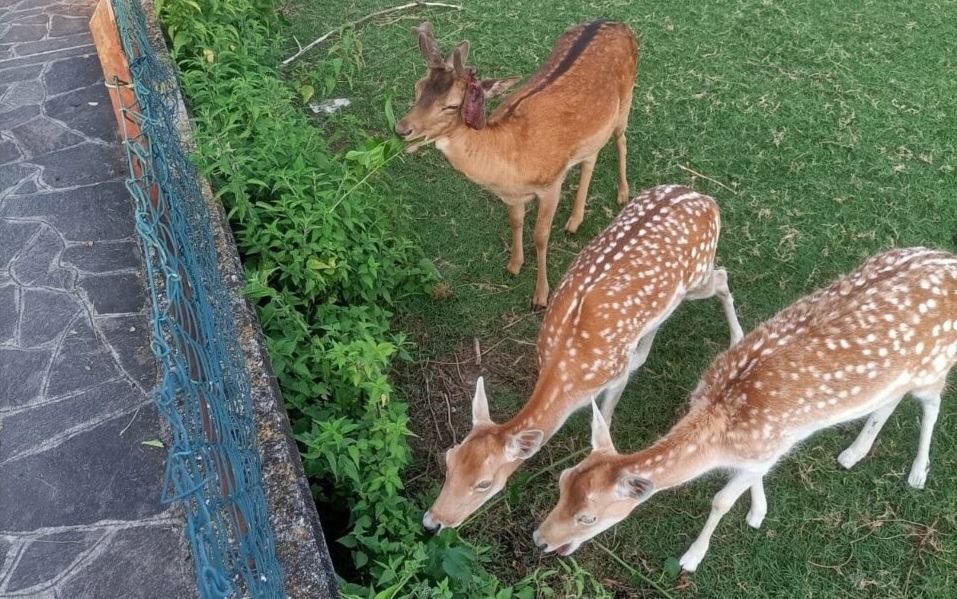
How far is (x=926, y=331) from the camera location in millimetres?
3061

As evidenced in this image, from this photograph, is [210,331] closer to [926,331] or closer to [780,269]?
→ [926,331]

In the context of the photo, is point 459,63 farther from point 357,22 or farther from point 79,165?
point 357,22

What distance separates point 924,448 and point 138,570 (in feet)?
11.7

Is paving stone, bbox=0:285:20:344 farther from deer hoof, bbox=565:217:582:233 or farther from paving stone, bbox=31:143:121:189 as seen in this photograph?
deer hoof, bbox=565:217:582:233

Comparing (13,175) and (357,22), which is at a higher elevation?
(357,22)

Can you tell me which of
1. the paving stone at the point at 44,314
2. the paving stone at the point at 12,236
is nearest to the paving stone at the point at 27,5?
the paving stone at the point at 12,236

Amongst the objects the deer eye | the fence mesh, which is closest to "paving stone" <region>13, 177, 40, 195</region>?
the fence mesh

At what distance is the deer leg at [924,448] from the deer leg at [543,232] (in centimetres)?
204

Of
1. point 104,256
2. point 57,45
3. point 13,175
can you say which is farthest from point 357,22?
point 104,256

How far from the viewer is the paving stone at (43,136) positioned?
17.1 feet

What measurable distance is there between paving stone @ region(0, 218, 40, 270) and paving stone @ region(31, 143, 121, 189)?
1.33 feet

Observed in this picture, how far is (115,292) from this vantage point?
13.6ft

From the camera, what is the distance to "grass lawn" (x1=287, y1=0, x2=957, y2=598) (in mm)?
3293

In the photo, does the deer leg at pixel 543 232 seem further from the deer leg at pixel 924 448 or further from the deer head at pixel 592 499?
the deer leg at pixel 924 448
